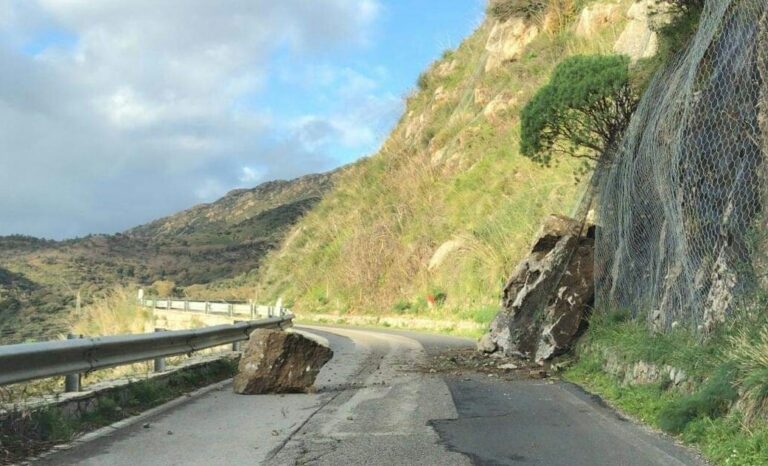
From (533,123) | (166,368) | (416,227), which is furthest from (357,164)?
(166,368)

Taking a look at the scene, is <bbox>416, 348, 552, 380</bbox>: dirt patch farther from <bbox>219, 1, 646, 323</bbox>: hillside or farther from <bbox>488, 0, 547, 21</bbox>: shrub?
<bbox>488, 0, 547, 21</bbox>: shrub

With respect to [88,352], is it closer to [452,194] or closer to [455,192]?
[455,192]

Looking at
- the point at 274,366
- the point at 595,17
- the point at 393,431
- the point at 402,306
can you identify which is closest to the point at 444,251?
the point at 402,306

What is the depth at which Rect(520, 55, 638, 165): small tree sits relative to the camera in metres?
13.5

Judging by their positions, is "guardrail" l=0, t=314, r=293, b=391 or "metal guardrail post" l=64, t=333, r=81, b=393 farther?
"metal guardrail post" l=64, t=333, r=81, b=393

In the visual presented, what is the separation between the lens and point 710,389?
Answer: 6.50m

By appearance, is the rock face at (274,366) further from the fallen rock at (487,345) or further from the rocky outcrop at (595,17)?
the rocky outcrop at (595,17)

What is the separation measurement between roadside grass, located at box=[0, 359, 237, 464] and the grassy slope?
13.5m

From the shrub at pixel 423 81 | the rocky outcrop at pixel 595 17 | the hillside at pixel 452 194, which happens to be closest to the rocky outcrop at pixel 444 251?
the hillside at pixel 452 194

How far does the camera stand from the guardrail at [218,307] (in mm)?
25906

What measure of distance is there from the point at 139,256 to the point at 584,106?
59.3 meters

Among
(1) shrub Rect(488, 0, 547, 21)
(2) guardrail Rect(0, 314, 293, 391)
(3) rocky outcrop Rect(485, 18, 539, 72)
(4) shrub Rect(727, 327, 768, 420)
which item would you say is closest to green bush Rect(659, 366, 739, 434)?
(4) shrub Rect(727, 327, 768, 420)

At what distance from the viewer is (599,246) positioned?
12320mm

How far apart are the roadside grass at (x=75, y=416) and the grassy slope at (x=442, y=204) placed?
1354cm
